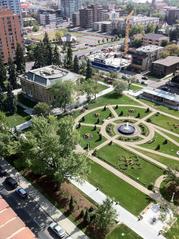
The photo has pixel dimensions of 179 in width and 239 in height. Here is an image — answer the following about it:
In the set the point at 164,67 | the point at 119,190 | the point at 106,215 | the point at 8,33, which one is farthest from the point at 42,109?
the point at 8,33

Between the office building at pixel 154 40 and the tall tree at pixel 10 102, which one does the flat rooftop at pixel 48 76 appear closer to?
the tall tree at pixel 10 102

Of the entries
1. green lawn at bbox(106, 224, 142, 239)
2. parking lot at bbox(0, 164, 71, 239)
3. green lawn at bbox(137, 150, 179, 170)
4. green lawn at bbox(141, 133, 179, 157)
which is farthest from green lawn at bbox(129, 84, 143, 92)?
green lawn at bbox(106, 224, 142, 239)

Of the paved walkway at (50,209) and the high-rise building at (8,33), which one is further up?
the high-rise building at (8,33)

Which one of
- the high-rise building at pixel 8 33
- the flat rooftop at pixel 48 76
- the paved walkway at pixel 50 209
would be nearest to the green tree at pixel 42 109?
the flat rooftop at pixel 48 76

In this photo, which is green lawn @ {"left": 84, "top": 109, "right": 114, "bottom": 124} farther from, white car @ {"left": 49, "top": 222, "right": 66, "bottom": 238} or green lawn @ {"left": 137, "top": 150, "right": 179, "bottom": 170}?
white car @ {"left": 49, "top": 222, "right": 66, "bottom": 238}

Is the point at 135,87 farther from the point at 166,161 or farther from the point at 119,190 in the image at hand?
the point at 119,190

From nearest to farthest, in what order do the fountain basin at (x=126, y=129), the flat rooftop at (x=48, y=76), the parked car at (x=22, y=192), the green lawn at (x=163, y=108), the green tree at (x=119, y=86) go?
the parked car at (x=22, y=192) → the fountain basin at (x=126, y=129) → the green lawn at (x=163, y=108) → the flat rooftop at (x=48, y=76) → the green tree at (x=119, y=86)
